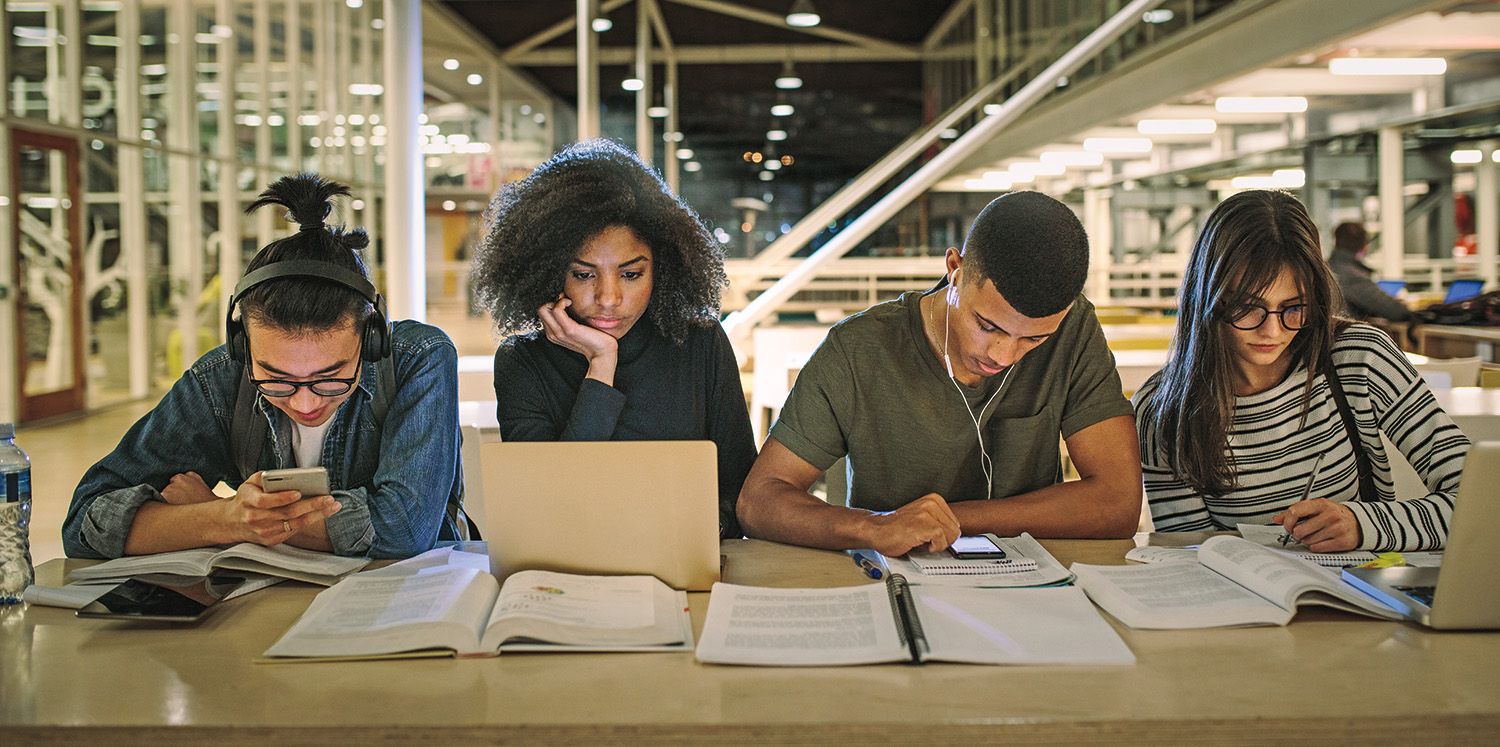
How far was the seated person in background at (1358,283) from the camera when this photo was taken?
6926mm

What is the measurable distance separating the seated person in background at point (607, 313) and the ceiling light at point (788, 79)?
15.4 metres

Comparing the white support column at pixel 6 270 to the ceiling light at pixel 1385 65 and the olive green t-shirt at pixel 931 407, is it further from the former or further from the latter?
the ceiling light at pixel 1385 65

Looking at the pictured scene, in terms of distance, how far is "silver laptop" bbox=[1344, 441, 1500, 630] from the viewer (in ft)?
3.88

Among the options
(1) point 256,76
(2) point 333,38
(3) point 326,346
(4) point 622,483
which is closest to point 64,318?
(1) point 256,76

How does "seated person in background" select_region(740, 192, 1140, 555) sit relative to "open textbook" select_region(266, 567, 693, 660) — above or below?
above

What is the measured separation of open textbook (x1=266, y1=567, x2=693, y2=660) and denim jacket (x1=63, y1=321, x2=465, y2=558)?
0.71 ft

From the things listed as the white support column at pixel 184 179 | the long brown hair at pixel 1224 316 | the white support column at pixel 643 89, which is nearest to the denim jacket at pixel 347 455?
the long brown hair at pixel 1224 316

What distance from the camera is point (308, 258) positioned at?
1.69 m

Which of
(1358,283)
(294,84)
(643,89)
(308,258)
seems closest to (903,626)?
(308,258)

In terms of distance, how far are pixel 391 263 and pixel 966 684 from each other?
9.75 feet

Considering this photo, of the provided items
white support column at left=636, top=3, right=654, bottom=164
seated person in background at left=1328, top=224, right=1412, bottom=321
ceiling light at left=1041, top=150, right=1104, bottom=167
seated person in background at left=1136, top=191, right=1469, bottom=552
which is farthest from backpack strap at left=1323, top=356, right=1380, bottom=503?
ceiling light at left=1041, top=150, right=1104, bottom=167

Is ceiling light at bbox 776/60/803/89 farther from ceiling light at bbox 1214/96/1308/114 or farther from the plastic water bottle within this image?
the plastic water bottle

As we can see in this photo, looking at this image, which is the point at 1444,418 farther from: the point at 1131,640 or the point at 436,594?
the point at 436,594

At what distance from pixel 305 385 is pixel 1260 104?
8.06m
